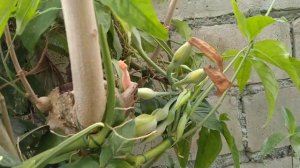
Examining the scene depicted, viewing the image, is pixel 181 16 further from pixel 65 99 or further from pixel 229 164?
pixel 65 99

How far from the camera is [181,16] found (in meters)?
0.93

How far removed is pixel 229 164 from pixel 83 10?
0.67 meters

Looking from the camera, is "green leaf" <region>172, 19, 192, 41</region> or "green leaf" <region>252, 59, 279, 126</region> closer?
"green leaf" <region>252, 59, 279, 126</region>

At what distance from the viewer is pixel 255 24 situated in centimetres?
58

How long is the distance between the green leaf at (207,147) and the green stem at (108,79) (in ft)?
0.69

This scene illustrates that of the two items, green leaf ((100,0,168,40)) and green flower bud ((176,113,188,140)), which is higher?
green leaf ((100,0,168,40))

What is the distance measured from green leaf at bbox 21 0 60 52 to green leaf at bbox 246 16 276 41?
24 cm

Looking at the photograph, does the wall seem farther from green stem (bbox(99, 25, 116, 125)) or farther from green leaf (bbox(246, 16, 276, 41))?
green stem (bbox(99, 25, 116, 125))

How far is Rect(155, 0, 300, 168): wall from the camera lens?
0.95 metres

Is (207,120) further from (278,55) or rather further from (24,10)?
(24,10)

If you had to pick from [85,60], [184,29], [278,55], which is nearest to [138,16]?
[85,60]

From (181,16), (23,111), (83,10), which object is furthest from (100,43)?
(181,16)

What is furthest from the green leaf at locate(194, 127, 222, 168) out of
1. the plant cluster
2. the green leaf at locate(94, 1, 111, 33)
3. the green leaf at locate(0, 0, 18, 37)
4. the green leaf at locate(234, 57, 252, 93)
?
the green leaf at locate(0, 0, 18, 37)

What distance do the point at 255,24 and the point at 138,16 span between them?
27 cm
